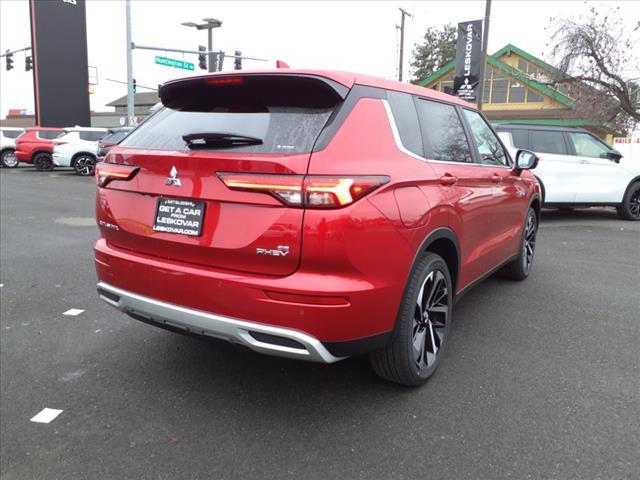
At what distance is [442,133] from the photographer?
11.2 feet

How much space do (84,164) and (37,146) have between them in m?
3.40

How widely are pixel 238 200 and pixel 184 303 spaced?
61 cm

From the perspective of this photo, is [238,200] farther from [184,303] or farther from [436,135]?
[436,135]

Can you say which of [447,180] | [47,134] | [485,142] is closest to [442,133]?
[447,180]

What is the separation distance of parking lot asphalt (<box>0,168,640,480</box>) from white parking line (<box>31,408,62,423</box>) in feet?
0.15

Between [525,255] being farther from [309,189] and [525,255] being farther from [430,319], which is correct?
[309,189]

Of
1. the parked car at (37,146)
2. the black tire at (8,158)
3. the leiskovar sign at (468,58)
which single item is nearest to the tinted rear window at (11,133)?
the black tire at (8,158)

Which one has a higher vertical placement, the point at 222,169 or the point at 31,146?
the point at 222,169

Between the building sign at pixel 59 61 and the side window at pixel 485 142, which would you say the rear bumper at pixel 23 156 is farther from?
the side window at pixel 485 142

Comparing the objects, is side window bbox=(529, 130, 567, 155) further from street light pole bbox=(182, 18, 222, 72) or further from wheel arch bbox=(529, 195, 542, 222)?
street light pole bbox=(182, 18, 222, 72)

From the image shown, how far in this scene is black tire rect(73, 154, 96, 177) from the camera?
19.9m

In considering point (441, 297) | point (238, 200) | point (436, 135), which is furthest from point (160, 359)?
point (436, 135)

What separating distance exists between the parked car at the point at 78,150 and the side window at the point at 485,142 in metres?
18.4

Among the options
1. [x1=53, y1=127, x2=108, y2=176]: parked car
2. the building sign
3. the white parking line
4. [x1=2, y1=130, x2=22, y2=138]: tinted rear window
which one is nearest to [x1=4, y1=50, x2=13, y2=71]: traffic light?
the building sign
